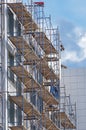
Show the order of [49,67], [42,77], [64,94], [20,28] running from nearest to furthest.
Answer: [20,28], [49,67], [42,77], [64,94]

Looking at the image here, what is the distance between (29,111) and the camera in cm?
4072

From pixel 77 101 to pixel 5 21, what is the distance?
21.7 metres

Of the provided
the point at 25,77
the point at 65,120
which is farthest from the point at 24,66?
the point at 65,120

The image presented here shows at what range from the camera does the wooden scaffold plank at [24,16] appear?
130ft

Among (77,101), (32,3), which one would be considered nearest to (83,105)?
(77,101)

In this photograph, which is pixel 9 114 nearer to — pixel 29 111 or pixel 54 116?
pixel 29 111

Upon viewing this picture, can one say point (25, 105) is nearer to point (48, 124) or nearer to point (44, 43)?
point (48, 124)

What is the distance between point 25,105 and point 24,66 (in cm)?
311

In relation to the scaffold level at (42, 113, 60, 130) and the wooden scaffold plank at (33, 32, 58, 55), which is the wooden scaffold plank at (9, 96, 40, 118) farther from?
the wooden scaffold plank at (33, 32, 58, 55)

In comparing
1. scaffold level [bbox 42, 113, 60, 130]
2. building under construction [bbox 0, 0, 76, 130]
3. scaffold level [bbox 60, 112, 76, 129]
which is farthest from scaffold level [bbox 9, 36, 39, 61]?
scaffold level [bbox 60, 112, 76, 129]

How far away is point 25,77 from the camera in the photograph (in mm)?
40031

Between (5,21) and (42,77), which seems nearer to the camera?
(5,21)

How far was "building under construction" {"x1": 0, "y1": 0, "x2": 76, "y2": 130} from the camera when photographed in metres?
38.5

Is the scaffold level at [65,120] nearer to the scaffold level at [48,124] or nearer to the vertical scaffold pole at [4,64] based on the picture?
the scaffold level at [48,124]
